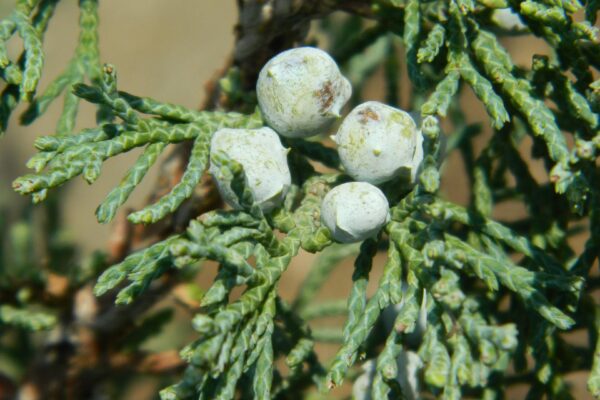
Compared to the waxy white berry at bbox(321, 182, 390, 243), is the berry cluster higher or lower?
higher

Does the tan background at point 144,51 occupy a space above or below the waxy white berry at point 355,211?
below

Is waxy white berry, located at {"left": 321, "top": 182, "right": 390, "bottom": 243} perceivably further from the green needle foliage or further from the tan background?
the tan background

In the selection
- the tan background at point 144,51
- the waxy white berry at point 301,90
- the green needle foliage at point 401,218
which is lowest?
the tan background at point 144,51

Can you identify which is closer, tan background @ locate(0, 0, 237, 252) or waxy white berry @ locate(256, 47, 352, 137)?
waxy white berry @ locate(256, 47, 352, 137)

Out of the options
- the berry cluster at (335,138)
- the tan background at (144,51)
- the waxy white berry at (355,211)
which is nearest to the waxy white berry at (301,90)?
the berry cluster at (335,138)

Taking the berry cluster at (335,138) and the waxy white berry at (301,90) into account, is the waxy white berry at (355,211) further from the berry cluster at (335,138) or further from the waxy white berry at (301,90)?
the waxy white berry at (301,90)

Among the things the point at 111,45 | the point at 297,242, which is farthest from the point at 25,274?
the point at 111,45

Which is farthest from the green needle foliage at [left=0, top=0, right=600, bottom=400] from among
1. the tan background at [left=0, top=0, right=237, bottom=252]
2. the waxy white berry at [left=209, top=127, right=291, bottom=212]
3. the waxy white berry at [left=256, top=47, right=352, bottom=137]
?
the tan background at [left=0, top=0, right=237, bottom=252]

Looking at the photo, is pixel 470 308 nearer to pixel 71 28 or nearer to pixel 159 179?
pixel 159 179
